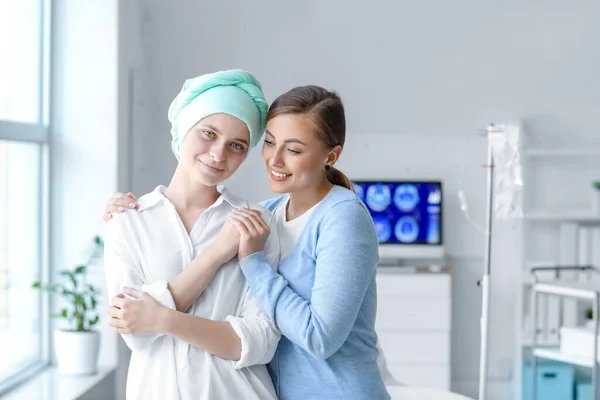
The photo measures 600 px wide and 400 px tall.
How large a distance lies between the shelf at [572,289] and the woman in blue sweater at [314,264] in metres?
2.68

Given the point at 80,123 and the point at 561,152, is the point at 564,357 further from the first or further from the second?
the point at 80,123

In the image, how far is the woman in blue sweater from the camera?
1501 millimetres

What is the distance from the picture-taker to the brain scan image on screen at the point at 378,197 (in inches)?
191

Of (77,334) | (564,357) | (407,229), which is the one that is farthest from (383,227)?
(77,334)

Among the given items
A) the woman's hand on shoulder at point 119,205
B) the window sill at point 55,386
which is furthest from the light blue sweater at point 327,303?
the window sill at point 55,386

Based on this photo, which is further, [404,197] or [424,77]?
[424,77]

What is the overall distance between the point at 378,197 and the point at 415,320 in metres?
0.75

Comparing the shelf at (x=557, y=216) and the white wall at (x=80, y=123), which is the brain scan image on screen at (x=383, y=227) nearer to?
the shelf at (x=557, y=216)

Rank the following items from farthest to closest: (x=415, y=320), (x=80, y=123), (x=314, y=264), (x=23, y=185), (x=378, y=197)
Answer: (x=378, y=197) → (x=415, y=320) → (x=80, y=123) → (x=23, y=185) → (x=314, y=264)

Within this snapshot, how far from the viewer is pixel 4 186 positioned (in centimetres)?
340

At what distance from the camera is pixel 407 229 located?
4855mm

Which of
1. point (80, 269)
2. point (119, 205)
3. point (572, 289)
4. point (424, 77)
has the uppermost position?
point (424, 77)

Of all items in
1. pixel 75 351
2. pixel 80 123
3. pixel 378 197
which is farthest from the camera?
pixel 378 197

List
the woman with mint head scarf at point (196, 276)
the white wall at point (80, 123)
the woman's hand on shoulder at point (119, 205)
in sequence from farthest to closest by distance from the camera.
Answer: the white wall at point (80, 123), the woman's hand on shoulder at point (119, 205), the woman with mint head scarf at point (196, 276)
